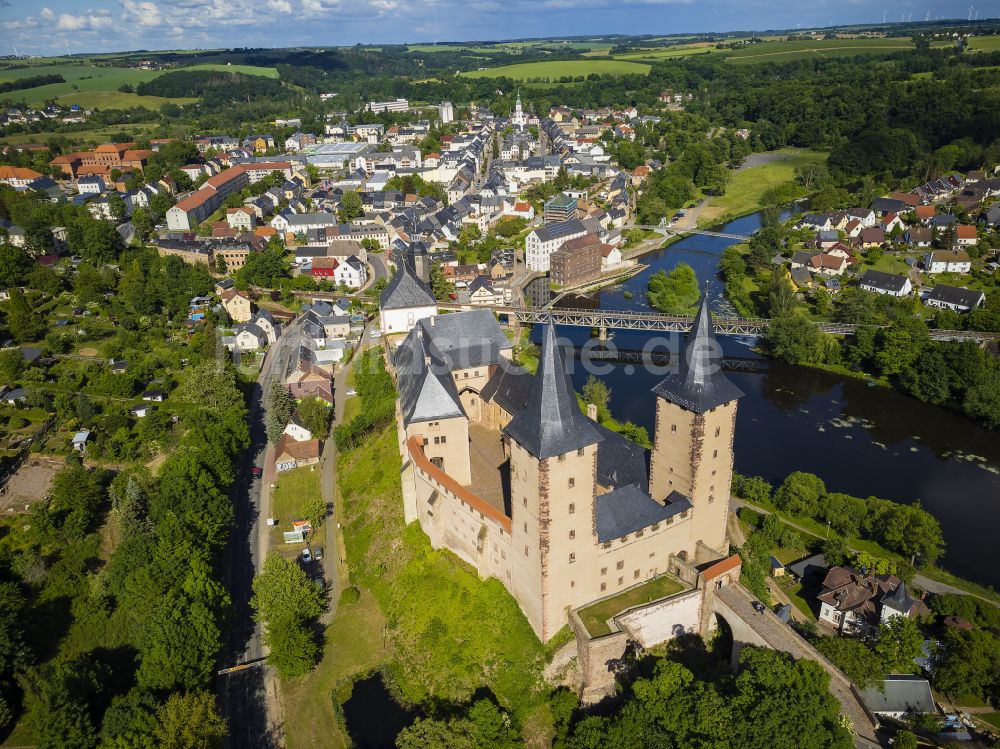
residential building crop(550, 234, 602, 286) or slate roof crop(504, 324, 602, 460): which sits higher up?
slate roof crop(504, 324, 602, 460)

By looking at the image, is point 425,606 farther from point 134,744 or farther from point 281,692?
point 134,744

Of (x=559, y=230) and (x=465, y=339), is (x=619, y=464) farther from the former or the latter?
(x=559, y=230)

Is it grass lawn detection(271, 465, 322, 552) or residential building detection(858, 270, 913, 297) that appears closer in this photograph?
grass lawn detection(271, 465, 322, 552)

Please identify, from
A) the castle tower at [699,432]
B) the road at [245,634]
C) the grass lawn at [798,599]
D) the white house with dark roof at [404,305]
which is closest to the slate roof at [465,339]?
A: the white house with dark roof at [404,305]

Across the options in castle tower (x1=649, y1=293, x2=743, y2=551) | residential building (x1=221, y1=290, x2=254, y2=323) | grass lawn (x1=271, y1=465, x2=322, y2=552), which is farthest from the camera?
residential building (x1=221, y1=290, x2=254, y2=323)

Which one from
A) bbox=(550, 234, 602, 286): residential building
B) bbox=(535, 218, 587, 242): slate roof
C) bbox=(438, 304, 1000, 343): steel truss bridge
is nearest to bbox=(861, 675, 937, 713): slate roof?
bbox=(438, 304, 1000, 343): steel truss bridge

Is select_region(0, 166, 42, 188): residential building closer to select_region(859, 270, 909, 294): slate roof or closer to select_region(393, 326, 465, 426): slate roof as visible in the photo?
select_region(393, 326, 465, 426): slate roof

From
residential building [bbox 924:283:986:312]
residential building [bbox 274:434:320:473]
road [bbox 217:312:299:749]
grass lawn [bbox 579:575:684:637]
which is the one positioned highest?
grass lawn [bbox 579:575:684:637]
